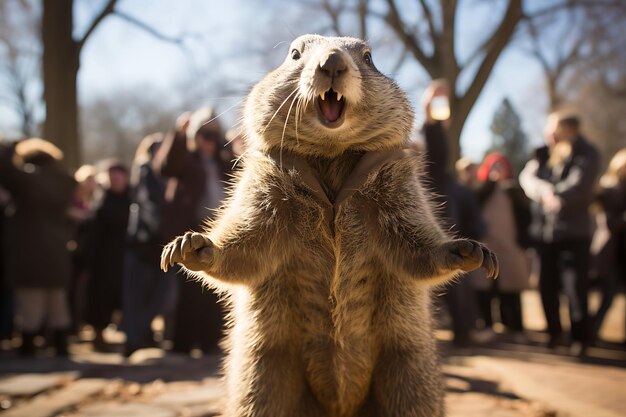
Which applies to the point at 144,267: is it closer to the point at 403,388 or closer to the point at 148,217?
the point at 148,217

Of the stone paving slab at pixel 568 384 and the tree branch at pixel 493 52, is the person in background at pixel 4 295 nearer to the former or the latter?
the stone paving slab at pixel 568 384

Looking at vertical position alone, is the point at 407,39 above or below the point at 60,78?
above

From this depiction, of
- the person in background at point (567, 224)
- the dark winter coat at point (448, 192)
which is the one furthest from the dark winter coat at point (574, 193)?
the dark winter coat at point (448, 192)

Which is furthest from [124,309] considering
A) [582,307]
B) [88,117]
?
[88,117]

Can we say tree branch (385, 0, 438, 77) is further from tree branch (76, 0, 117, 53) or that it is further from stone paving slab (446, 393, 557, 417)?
stone paving slab (446, 393, 557, 417)

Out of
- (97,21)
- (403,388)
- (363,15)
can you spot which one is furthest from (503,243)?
(97,21)

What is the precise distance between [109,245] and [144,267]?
1.07 metres

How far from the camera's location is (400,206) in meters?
2.43

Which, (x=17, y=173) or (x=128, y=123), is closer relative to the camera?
(x=17, y=173)

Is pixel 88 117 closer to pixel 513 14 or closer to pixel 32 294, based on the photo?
pixel 513 14

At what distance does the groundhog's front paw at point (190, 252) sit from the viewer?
2.12m

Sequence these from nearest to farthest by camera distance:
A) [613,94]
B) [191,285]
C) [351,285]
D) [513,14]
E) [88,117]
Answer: [351,285]
[191,285]
[513,14]
[613,94]
[88,117]

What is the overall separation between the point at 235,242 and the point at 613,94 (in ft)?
86.0

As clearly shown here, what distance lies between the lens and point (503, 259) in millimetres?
7438
